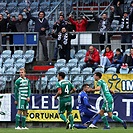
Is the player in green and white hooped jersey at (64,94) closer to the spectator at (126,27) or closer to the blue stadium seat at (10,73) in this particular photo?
the blue stadium seat at (10,73)

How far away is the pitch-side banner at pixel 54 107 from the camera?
88.2 feet

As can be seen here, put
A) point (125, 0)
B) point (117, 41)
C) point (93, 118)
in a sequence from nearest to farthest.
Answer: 1. point (93, 118)
2. point (117, 41)
3. point (125, 0)

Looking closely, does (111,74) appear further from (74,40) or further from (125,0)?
(125,0)

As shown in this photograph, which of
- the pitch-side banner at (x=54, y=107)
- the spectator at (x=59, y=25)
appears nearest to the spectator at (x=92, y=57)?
the pitch-side banner at (x=54, y=107)

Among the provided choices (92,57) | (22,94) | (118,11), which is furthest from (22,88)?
(118,11)

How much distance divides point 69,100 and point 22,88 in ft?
5.19

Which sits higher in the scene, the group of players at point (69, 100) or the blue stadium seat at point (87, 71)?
the blue stadium seat at point (87, 71)

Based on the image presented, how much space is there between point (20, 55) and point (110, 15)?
374 cm

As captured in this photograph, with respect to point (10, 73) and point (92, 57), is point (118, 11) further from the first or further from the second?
point (10, 73)

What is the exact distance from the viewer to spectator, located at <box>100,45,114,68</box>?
2789 cm

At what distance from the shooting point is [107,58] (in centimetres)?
2792

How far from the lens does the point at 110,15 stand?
30266 mm

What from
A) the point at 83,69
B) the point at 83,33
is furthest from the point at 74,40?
the point at 83,69

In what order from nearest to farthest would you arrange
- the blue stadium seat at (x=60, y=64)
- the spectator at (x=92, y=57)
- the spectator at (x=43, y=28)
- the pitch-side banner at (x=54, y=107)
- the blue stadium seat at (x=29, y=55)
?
the pitch-side banner at (x=54, y=107) < the spectator at (x=92, y=57) < the blue stadium seat at (x=60, y=64) < the blue stadium seat at (x=29, y=55) < the spectator at (x=43, y=28)
